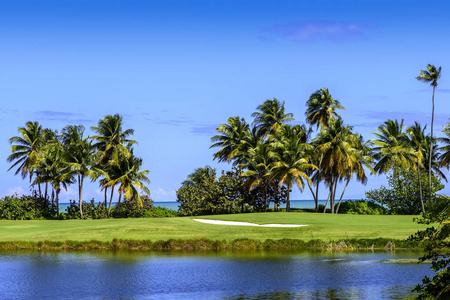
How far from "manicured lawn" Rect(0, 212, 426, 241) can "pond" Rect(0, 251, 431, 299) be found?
5128mm

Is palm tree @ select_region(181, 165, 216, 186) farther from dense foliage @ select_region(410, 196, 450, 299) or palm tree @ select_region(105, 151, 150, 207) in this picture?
dense foliage @ select_region(410, 196, 450, 299)

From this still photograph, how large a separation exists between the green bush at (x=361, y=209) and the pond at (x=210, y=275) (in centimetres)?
4145

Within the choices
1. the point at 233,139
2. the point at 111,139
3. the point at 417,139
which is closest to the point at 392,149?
the point at 417,139

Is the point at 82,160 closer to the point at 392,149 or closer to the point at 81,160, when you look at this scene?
the point at 81,160

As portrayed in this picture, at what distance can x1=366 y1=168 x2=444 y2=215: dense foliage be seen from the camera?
8456 cm

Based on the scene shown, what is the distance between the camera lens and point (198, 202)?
8438 centimetres

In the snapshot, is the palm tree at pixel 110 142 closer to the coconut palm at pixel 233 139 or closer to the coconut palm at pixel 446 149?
the coconut palm at pixel 233 139

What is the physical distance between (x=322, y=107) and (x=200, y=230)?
42.6 m

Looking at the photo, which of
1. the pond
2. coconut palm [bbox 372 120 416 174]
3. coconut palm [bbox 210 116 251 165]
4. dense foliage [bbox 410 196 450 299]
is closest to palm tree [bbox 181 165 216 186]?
coconut palm [bbox 210 116 251 165]

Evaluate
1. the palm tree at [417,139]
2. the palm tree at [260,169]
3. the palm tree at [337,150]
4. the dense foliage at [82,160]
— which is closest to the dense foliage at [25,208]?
the dense foliage at [82,160]

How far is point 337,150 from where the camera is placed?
255ft

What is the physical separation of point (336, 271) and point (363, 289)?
19.8ft

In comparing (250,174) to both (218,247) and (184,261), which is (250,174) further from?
(184,261)

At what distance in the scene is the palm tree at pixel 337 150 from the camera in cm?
7812
